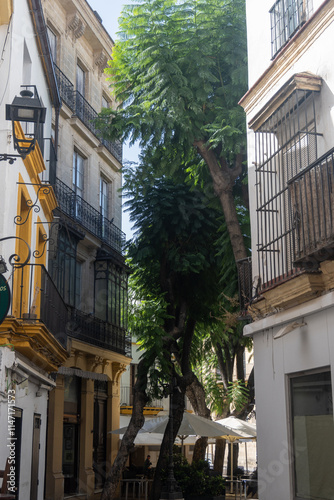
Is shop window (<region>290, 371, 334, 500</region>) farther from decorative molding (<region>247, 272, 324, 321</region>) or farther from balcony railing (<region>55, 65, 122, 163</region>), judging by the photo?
balcony railing (<region>55, 65, 122, 163</region>)

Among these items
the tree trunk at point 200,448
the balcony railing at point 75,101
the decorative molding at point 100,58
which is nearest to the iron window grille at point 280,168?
the balcony railing at point 75,101

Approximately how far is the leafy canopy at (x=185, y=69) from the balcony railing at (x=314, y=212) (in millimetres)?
5540

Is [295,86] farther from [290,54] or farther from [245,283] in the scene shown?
[245,283]

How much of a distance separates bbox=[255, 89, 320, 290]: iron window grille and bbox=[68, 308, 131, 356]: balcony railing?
11306 millimetres

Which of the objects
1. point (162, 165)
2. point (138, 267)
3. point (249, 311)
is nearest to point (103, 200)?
point (138, 267)

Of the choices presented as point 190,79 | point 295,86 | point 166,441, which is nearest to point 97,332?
point 166,441

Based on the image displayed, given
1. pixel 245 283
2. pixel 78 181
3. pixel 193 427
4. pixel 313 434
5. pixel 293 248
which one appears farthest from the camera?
pixel 78 181

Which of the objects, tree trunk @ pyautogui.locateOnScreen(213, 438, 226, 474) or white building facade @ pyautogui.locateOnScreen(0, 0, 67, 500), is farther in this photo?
tree trunk @ pyautogui.locateOnScreen(213, 438, 226, 474)

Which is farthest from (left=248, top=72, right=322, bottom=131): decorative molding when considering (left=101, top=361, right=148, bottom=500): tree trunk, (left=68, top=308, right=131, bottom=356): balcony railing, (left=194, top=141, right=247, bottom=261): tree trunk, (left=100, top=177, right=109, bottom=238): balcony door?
(left=100, top=177, right=109, bottom=238): balcony door

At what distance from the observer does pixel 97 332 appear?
76.2ft

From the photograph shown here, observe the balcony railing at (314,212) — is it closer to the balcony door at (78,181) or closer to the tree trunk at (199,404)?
the balcony door at (78,181)

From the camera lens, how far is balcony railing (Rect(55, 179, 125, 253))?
21.6m

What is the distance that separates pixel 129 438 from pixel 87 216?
Answer: 8.02m

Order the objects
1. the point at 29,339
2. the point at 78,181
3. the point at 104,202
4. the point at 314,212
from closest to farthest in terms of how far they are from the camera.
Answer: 1. the point at 314,212
2. the point at 29,339
3. the point at 78,181
4. the point at 104,202
